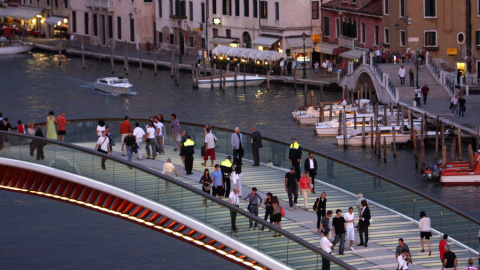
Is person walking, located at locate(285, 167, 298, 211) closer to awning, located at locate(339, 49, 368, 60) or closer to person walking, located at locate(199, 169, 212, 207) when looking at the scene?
person walking, located at locate(199, 169, 212, 207)

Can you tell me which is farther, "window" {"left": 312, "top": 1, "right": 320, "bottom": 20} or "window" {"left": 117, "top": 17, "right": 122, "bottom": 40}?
"window" {"left": 117, "top": 17, "right": 122, "bottom": 40}

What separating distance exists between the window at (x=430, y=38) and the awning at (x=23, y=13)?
6160 centimetres

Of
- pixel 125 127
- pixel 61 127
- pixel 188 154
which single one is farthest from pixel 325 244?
pixel 61 127

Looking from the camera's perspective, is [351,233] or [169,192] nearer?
[351,233]

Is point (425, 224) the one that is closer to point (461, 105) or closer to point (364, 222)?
point (364, 222)

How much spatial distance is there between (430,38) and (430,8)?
210cm

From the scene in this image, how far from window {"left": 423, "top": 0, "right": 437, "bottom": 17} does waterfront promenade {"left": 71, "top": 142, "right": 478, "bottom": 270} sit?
4213cm

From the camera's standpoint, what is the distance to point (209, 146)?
42562 millimetres

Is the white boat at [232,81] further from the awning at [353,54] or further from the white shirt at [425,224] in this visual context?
the white shirt at [425,224]

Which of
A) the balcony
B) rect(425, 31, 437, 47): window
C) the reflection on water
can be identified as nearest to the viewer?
the reflection on water

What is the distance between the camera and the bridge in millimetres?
34188

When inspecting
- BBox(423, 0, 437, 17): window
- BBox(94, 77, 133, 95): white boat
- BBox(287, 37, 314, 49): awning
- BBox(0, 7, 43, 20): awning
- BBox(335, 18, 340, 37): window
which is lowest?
BBox(94, 77, 133, 95): white boat

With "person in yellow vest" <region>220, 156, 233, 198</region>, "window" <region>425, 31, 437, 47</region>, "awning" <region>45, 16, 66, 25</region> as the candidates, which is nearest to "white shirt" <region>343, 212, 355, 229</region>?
"person in yellow vest" <region>220, 156, 233, 198</region>

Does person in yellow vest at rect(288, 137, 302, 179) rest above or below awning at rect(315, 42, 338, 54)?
below
